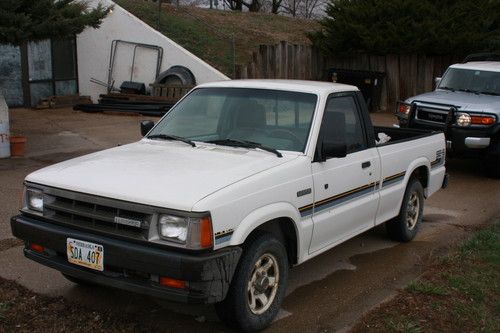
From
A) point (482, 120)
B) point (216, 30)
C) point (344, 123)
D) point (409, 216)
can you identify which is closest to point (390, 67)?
point (216, 30)

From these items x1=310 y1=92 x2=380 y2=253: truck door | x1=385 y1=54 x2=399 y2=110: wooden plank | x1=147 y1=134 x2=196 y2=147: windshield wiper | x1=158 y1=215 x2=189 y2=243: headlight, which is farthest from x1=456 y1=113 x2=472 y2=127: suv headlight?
x1=385 y1=54 x2=399 y2=110: wooden plank

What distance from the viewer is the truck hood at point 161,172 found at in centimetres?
387

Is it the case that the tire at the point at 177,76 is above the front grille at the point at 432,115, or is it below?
above

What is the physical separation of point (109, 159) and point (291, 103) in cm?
160

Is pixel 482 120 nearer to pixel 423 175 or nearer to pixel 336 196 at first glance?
pixel 423 175

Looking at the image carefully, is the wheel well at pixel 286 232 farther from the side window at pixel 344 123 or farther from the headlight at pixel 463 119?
the headlight at pixel 463 119

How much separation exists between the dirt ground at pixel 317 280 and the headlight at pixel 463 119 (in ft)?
3.76

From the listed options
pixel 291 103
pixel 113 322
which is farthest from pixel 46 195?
pixel 291 103

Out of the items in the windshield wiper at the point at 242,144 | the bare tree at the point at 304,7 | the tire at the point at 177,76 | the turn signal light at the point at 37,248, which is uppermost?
the bare tree at the point at 304,7

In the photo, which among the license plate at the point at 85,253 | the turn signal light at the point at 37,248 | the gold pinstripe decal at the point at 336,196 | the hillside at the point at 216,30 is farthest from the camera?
the hillside at the point at 216,30

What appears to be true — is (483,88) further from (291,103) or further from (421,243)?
(291,103)

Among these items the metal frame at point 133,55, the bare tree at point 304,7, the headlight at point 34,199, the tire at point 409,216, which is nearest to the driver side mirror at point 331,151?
the tire at point 409,216

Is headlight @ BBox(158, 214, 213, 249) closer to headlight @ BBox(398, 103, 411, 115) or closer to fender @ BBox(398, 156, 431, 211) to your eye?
fender @ BBox(398, 156, 431, 211)

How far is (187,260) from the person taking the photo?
3.67 meters
